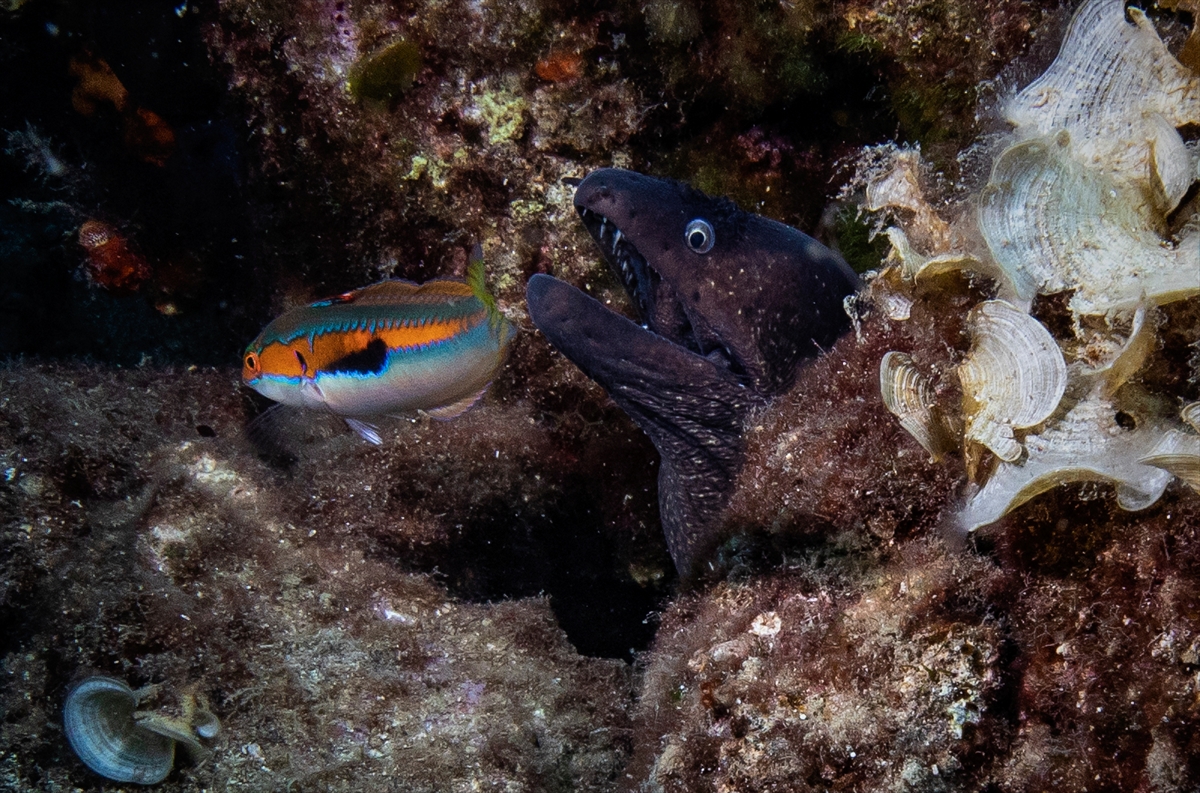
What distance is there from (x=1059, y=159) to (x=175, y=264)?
24.8 ft

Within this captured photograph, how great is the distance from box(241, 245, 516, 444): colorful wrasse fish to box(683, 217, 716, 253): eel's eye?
951mm

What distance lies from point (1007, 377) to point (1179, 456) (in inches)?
13.4

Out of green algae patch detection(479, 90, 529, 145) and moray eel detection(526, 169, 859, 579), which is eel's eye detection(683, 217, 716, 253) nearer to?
moray eel detection(526, 169, 859, 579)

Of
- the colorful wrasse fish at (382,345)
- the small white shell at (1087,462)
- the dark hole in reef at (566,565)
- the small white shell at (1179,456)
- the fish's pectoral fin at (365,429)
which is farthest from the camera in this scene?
the dark hole in reef at (566,565)

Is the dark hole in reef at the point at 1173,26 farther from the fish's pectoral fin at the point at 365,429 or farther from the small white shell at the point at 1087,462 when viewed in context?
the fish's pectoral fin at the point at 365,429

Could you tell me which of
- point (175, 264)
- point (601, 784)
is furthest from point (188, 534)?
point (175, 264)

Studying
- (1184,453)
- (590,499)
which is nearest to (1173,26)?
(1184,453)

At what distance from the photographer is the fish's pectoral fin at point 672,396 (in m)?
2.64

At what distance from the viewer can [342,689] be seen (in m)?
2.72

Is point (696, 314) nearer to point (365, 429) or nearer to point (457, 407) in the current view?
point (457, 407)

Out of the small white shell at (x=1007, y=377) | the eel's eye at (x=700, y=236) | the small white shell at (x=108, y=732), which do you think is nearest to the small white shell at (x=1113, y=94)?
the small white shell at (x=1007, y=377)

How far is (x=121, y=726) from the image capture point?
2.59m

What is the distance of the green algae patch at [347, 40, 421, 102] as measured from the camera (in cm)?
361

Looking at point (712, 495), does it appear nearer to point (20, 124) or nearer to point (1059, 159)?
point (1059, 159)
